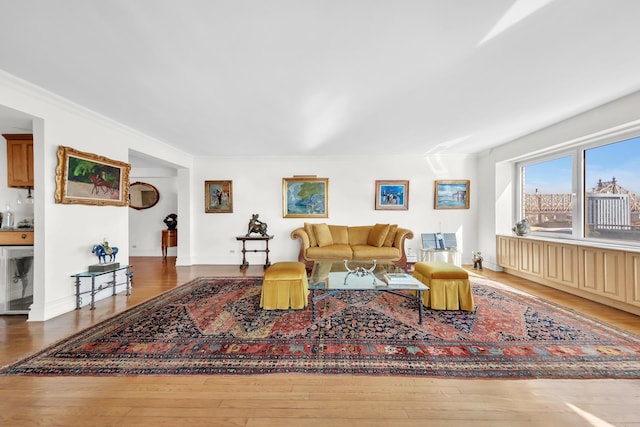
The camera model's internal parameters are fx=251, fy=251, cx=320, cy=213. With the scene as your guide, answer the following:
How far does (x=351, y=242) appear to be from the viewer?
5.88m

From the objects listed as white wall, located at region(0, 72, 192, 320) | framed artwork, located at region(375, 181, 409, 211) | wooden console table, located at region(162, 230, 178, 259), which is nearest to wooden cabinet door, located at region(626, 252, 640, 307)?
framed artwork, located at region(375, 181, 409, 211)

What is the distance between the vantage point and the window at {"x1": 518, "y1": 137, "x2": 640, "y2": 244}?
134 inches

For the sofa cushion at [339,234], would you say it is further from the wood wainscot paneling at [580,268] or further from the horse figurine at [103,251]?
the horse figurine at [103,251]

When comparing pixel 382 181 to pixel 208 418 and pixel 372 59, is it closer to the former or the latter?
pixel 372 59

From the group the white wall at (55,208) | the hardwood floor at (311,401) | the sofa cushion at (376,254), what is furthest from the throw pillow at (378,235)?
the white wall at (55,208)

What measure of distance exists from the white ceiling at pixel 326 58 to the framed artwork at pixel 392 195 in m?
2.36

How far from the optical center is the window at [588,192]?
11.2 ft

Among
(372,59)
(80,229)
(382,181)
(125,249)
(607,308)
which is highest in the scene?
(372,59)

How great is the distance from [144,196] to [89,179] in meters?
4.32

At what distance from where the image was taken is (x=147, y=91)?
2.83 meters

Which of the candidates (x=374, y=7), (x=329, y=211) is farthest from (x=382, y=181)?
(x=374, y=7)

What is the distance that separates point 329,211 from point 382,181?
4.88ft

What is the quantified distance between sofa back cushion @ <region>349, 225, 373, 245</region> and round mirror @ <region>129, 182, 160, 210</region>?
19.1ft

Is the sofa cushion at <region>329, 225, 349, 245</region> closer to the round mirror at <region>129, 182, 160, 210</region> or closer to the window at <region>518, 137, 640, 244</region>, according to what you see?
the window at <region>518, 137, 640, 244</region>
